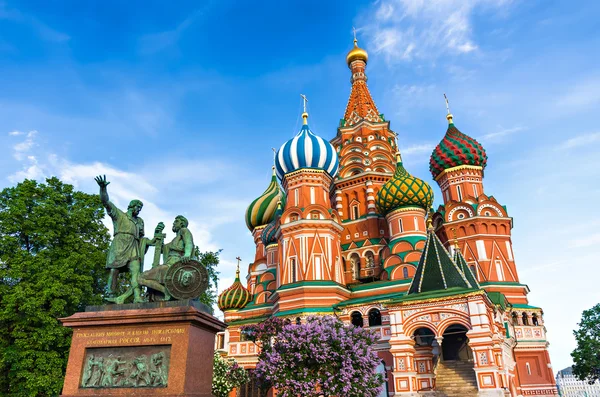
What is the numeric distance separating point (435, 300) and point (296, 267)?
381 inches

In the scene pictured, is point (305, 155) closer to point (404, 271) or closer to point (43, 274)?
point (404, 271)

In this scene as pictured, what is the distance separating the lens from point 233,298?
3167 centimetres

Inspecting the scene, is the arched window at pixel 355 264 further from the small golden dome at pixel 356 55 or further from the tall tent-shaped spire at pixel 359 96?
the small golden dome at pixel 356 55

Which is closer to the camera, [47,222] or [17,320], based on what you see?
[17,320]

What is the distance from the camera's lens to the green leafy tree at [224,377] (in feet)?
59.6

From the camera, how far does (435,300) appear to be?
59.1 feet

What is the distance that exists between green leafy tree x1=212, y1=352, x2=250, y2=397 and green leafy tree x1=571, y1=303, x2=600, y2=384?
22770 mm

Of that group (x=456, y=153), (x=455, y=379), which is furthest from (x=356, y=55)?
(x=455, y=379)

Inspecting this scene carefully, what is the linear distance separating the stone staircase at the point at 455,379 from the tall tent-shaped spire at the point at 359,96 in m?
23.1

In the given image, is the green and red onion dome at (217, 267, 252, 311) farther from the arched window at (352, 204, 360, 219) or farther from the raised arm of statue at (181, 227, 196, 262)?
the raised arm of statue at (181, 227, 196, 262)

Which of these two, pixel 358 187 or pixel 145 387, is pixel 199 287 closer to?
pixel 145 387

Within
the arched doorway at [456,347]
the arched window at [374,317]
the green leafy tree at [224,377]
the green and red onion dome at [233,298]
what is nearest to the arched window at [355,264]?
the arched window at [374,317]

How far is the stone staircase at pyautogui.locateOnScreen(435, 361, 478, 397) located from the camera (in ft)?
56.7

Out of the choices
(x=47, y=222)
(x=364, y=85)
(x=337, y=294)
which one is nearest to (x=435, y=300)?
(x=337, y=294)
